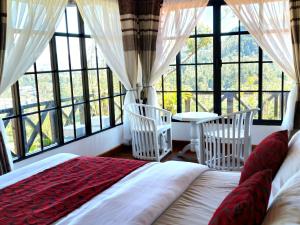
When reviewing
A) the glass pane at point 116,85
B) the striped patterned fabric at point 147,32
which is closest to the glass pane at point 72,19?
the glass pane at point 116,85

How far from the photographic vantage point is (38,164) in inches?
98.6

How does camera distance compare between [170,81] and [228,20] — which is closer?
[228,20]

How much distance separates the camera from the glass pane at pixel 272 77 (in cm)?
476

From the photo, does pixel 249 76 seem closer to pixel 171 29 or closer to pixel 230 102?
pixel 230 102

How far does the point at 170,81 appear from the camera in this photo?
5.43 metres

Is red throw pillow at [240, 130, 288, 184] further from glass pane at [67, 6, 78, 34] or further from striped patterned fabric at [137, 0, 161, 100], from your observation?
striped patterned fabric at [137, 0, 161, 100]

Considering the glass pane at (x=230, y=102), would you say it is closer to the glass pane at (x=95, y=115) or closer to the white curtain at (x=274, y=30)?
the white curtain at (x=274, y=30)

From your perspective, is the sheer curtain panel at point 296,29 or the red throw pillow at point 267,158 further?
the sheer curtain panel at point 296,29

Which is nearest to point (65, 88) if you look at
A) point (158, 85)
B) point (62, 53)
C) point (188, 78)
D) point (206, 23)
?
point (62, 53)

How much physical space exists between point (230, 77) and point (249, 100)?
46 centimetres

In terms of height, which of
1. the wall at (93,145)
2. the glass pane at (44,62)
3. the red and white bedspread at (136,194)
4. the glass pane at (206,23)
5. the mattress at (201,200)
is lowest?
the wall at (93,145)

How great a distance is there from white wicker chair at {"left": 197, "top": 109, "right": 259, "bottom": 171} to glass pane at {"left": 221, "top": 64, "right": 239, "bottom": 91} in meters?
1.24

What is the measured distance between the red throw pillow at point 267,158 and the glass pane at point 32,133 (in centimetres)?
255

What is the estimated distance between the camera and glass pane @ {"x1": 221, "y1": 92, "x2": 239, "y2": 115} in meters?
5.07
